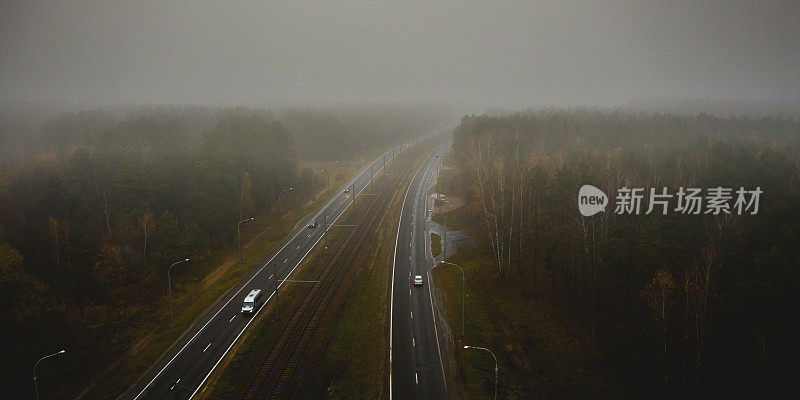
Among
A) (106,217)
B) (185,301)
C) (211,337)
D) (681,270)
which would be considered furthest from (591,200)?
(106,217)

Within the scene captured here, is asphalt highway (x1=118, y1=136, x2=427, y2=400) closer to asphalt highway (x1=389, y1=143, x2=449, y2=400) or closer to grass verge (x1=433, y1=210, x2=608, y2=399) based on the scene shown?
asphalt highway (x1=389, y1=143, x2=449, y2=400)

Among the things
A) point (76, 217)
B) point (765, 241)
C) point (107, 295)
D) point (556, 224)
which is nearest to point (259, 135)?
point (76, 217)

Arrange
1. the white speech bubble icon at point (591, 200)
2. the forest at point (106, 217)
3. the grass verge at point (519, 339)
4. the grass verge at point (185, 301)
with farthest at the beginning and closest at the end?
1. the white speech bubble icon at point (591, 200)
2. the forest at point (106, 217)
3. the grass verge at point (185, 301)
4. the grass verge at point (519, 339)

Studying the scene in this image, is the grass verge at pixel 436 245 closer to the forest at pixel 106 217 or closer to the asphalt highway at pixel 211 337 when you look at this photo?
the asphalt highway at pixel 211 337

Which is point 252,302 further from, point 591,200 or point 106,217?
point 591,200

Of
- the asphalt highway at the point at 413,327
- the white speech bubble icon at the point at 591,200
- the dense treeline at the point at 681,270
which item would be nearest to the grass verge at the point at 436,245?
the asphalt highway at the point at 413,327
